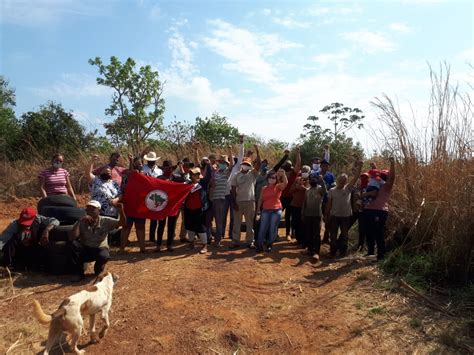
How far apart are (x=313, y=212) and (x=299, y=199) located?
739 mm

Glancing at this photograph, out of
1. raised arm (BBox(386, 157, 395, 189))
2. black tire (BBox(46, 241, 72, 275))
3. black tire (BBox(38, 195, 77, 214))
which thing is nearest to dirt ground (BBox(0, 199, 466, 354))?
black tire (BBox(46, 241, 72, 275))

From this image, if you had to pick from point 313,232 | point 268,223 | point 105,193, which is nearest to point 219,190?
point 268,223

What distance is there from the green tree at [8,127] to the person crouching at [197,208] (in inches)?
499

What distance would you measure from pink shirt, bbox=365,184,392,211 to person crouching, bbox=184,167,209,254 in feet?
9.73

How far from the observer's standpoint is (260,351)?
4.16m

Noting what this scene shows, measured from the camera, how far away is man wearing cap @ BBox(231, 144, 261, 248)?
23.4 feet

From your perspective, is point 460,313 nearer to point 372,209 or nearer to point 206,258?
point 372,209

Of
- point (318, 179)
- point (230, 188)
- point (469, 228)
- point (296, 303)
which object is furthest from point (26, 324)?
point (469, 228)

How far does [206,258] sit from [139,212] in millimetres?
1485

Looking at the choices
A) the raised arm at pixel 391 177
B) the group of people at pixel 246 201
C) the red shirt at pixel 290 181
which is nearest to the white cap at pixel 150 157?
the group of people at pixel 246 201

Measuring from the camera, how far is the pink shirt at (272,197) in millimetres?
7039

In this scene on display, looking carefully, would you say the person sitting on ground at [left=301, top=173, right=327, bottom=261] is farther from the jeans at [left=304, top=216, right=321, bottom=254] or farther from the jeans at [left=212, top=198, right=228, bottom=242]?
the jeans at [left=212, top=198, right=228, bottom=242]

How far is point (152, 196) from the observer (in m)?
6.95

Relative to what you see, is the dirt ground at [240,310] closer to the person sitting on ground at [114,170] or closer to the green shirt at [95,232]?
the green shirt at [95,232]
